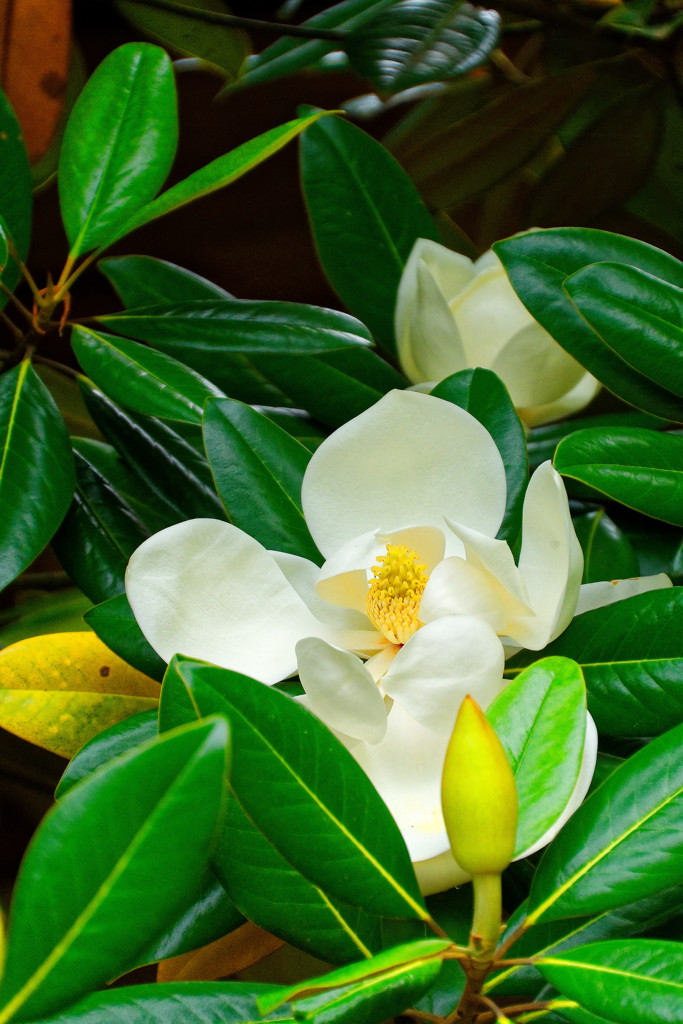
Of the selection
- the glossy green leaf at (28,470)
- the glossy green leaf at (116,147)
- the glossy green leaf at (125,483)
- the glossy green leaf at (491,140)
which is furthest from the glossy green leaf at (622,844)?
the glossy green leaf at (491,140)

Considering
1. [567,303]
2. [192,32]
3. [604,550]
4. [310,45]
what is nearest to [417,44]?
[310,45]

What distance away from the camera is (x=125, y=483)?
0.80 metres

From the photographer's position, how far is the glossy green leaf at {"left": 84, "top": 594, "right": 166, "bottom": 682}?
0.54 metres

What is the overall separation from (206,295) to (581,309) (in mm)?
441

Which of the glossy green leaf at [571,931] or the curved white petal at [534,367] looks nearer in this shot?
the glossy green leaf at [571,931]

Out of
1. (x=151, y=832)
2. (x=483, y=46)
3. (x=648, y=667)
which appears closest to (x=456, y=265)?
(x=483, y=46)

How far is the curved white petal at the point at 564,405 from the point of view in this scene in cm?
84

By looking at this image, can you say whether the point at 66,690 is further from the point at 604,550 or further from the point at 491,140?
the point at 491,140

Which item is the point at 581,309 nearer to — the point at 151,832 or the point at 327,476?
the point at 327,476

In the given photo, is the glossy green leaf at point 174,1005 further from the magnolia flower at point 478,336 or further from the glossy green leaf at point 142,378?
the magnolia flower at point 478,336

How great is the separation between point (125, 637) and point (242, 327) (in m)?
0.28

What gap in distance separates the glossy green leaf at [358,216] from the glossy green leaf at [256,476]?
1.07 feet

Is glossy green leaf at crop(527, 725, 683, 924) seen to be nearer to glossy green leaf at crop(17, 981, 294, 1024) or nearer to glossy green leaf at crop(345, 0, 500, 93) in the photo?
glossy green leaf at crop(17, 981, 294, 1024)

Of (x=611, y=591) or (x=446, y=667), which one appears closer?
(x=446, y=667)
